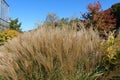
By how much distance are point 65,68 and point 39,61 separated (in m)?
0.44

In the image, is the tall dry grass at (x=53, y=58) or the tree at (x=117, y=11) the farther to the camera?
the tree at (x=117, y=11)

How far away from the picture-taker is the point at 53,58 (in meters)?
5.28

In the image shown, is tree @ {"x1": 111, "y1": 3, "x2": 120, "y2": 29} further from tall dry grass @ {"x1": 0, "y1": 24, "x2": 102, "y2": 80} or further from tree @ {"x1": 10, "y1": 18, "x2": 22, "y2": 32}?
tall dry grass @ {"x1": 0, "y1": 24, "x2": 102, "y2": 80}

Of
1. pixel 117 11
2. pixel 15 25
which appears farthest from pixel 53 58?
pixel 15 25

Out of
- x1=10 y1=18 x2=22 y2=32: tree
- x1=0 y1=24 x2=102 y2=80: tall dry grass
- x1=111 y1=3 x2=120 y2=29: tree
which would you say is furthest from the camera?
x1=10 y1=18 x2=22 y2=32: tree

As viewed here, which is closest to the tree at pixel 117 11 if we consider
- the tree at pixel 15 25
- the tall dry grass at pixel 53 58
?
the tree at pixel 15 25

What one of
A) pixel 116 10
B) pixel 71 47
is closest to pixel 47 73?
pixel 71 47

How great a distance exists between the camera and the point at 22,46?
5.52 m

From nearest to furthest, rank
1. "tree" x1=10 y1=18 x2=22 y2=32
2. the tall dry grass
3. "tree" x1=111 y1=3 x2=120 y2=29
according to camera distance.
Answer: the tall dry grass < "tree" x1=111 y1=3 x2=120 y2=29 < "tree" x1=10 y1=18 x2=22 y2=32

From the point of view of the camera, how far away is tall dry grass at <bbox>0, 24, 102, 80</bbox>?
17.1 ft

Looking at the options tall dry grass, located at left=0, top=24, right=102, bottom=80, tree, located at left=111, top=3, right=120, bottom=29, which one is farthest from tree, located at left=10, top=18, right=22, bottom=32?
tall dry grass, located at left=0, top=24, right=102, bottom=80

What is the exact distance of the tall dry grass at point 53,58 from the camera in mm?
5203

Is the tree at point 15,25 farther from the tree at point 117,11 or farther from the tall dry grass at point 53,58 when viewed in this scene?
the tall dry grass at point 53,58

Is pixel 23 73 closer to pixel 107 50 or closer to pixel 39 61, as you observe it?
Result: pixel 39 61
